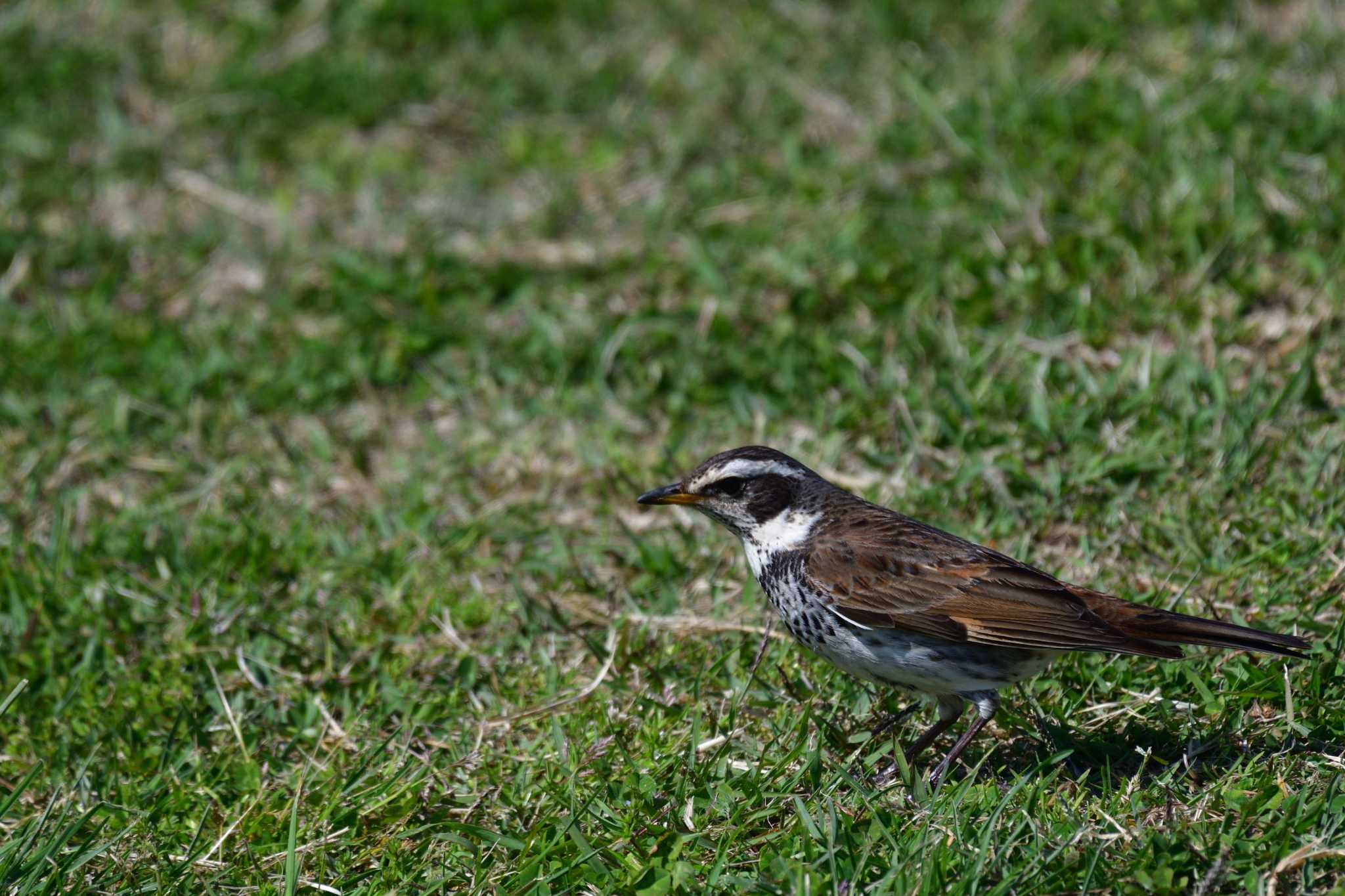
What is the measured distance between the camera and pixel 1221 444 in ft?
24.0

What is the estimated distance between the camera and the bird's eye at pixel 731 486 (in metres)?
6.33

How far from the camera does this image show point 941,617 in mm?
5645

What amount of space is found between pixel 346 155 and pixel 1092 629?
23.5ft

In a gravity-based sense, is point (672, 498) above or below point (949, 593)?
below

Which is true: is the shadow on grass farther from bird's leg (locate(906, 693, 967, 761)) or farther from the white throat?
the white throat

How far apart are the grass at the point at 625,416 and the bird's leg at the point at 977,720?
0.12 m

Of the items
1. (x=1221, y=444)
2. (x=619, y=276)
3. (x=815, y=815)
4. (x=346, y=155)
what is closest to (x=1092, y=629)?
(x=815, y=815)

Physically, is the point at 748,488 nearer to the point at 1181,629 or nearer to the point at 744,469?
the point at 744,469

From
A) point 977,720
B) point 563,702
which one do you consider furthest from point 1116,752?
point 563,702

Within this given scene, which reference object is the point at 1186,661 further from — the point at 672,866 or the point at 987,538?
the point at 672,866

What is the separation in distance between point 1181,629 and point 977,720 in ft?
2.79

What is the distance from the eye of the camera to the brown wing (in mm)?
5453

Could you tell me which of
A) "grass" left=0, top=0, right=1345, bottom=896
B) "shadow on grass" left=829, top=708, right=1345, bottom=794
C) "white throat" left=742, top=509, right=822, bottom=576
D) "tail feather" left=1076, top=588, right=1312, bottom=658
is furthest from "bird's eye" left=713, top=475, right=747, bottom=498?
"tail feather" left=1076, top=588, right=1312, bottom=658

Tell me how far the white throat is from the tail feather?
115 cm
